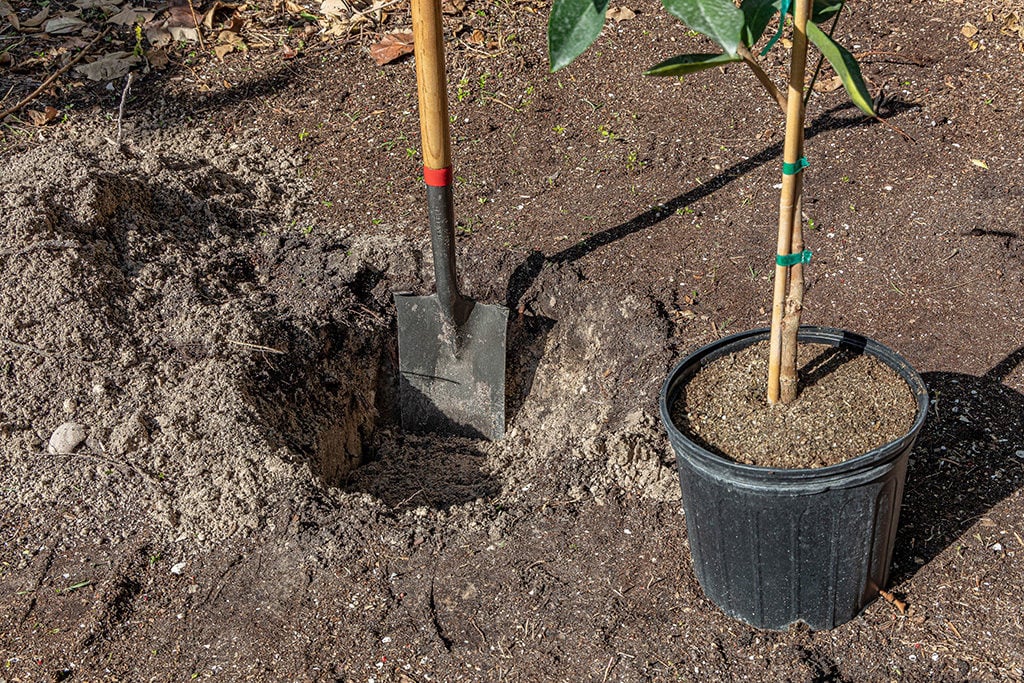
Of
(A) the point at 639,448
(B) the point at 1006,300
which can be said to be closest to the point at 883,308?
(B) the point at 1006,300

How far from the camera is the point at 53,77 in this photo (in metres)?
4.04

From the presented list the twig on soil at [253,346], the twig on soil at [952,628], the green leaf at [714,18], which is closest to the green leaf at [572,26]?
the green leaf at [714,18]

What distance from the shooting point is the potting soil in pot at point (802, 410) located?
2.14 metres

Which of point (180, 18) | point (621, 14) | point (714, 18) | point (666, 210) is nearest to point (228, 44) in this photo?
point (180, 18)

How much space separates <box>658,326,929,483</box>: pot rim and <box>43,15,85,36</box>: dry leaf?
153 inches

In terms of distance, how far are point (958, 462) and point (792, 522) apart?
0.87 meters

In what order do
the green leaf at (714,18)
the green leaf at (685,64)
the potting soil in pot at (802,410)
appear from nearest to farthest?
the green leaf at (714,18) → the green leaf at (685,64) → the potting soil in pot at (802,410)

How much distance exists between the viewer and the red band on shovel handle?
10.1 ft

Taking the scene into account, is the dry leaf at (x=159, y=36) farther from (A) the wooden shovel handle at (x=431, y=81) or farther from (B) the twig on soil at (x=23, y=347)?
(A) the wooden shovel handle at (x=431, y=81)

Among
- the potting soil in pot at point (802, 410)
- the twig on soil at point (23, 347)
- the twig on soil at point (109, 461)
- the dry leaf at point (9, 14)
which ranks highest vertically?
the dry leaf at point (9, 14)

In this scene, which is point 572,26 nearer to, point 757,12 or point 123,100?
point 757,12

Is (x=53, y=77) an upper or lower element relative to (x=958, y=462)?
upper

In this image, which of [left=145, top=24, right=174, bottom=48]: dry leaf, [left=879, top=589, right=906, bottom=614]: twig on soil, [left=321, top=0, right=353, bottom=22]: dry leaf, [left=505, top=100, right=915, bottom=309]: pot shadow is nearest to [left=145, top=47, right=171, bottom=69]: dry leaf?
A: [left=145, top=24, right=174, bottom=48]: dry leaf

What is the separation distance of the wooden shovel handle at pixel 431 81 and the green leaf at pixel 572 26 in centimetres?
131
